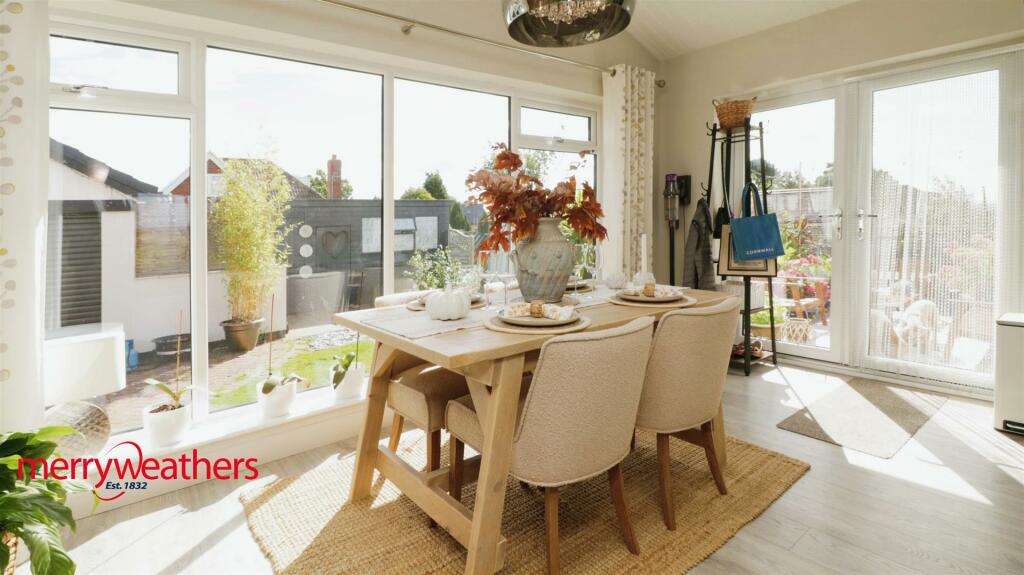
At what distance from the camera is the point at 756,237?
12.5 ft

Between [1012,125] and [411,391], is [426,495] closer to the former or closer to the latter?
[411,391]

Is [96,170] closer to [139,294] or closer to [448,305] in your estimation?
[139,294]

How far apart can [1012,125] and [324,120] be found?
3.97m

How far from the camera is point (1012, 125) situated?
3.09 metres

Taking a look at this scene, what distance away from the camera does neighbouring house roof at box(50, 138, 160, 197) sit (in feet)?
6.83

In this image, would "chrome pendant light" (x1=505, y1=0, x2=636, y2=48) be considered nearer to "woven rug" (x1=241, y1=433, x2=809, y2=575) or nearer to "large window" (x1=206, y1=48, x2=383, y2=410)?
"large window" (x1=206, y1=48, x2=383, y2=410)

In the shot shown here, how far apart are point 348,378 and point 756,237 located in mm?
2957

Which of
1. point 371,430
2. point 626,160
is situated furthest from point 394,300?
point 626,160

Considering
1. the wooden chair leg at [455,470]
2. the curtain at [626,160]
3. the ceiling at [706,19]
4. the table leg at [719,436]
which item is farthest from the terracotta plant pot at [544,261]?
the ceiling at [706,19]

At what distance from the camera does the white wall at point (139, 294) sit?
221 cm

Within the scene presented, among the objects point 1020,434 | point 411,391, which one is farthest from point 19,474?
point 1020,434

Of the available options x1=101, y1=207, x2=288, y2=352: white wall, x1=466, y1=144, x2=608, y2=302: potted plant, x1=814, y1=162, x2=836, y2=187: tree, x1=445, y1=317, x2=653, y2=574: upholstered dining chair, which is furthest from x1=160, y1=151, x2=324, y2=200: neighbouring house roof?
x1=814, y1=162, x2=836, y2=187: tree

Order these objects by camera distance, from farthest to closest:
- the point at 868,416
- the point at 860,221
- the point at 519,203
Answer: the point at 860,221 → the point at 868,416 → the point at 519,203

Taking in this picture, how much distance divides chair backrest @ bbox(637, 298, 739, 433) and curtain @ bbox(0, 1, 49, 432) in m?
2.10
